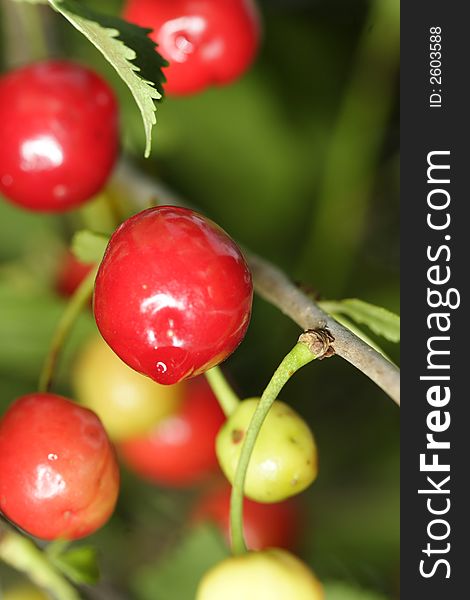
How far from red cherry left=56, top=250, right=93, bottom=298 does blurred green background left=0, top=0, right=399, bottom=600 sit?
2cm

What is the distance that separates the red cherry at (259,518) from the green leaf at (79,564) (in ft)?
0.76

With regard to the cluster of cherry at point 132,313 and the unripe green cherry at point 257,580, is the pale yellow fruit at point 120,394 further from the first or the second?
the unripe green cherry at point 257,580

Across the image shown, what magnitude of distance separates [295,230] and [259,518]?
33cm

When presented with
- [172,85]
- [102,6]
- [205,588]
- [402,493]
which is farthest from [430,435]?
[102,6]

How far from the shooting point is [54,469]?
55cm

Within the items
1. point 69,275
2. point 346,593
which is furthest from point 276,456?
point 69,275

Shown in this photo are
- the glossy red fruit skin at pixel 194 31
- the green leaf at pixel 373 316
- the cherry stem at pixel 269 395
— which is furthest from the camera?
the glossy red fruit skin at pixel 194 31

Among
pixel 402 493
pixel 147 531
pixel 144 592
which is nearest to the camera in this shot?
pixel 402 493

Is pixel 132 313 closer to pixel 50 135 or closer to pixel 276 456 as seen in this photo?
pixel 276 456

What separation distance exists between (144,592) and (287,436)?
39 cm

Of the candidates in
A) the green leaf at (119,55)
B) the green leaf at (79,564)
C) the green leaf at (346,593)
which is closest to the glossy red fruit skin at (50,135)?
the green leaf at (119,55)

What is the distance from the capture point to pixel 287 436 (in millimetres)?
545

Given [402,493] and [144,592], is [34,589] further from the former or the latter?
[402,493]

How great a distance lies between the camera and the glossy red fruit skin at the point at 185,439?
0.82 meters
